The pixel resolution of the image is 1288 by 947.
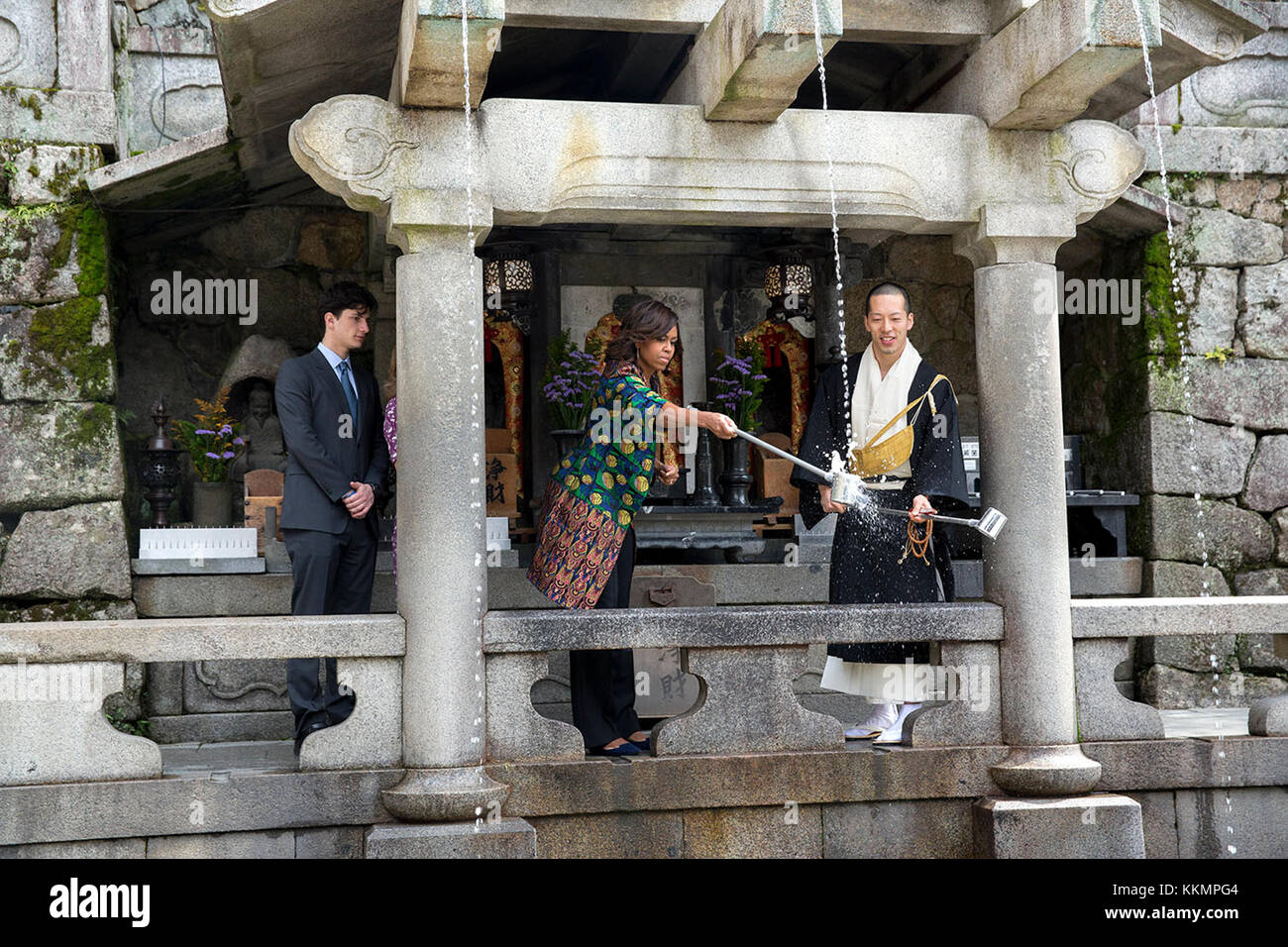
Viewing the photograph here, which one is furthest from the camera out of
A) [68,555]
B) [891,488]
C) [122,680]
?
[68,555]

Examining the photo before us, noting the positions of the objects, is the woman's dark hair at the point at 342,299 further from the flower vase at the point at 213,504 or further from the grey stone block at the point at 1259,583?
the grey stone block at the point at 1259,583

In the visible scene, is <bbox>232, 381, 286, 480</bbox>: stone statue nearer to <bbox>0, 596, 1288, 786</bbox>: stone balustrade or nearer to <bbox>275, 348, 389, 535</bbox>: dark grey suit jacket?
<bbox>275, 348, 389, 535</bbox>: dark grey suit jacket

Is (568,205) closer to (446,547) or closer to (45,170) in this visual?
(446,547)

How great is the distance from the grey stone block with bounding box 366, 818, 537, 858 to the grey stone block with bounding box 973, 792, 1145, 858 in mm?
1755

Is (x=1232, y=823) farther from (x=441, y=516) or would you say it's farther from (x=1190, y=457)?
(x=441, y=516)

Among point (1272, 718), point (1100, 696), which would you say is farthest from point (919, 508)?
point (1272, 718)

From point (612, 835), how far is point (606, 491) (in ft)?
4.32

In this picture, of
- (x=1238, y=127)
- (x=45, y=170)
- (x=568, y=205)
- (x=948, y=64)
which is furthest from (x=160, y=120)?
(x=1238, y=127)

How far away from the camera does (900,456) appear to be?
5699 mm

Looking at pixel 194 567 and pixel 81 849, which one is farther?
pixel 194 567

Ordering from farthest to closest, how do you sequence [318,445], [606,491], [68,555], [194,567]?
[194,567]
[68,555]
[318,445]
[606,491]

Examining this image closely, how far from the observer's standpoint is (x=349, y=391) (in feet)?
19.2

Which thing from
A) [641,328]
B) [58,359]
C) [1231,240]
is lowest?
[641,328]

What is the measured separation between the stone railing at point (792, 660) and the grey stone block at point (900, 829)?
25cm
